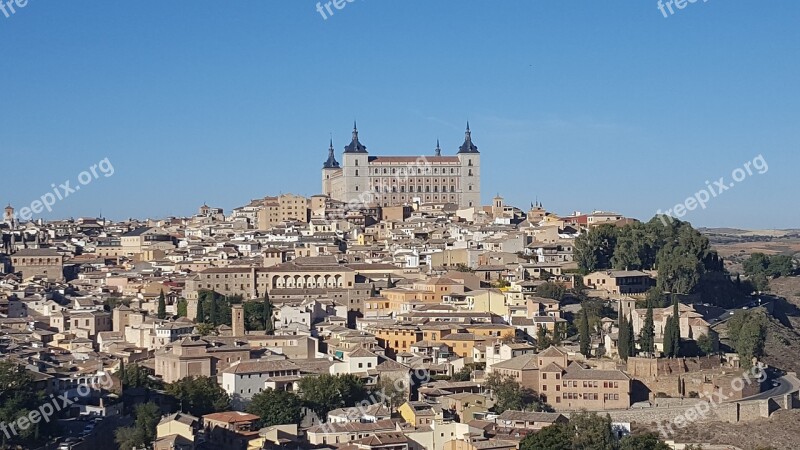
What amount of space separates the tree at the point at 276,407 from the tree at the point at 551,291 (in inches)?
434

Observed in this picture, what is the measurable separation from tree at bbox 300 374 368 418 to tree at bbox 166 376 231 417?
1917 millimetres

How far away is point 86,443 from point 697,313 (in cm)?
1882

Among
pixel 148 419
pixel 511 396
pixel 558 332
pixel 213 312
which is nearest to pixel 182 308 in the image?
pixel 213 312

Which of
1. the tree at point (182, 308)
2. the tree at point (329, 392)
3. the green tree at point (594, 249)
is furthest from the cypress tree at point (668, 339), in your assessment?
the tree at point (182, 308)

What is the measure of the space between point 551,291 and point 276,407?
12067 mm

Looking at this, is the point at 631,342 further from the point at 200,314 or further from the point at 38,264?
the point at 38,264

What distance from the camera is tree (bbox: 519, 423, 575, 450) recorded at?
26.6 metres

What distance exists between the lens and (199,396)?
97.9ft

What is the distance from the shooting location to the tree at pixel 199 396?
2958cm

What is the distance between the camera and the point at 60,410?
28.5 meters

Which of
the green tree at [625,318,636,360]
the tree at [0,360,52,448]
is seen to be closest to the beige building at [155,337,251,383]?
the tree at [0,360,52,448]

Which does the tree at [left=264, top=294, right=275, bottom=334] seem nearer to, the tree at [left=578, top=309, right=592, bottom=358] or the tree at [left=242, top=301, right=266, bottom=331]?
the tree at [left=242, top=301, right=266, bottom=331]

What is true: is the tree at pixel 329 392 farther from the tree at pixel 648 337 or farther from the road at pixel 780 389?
the road at pixel 780 389

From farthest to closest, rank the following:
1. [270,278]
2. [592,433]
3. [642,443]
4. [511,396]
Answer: [270,278] → [511,396] → [642,443] → [592,433]
